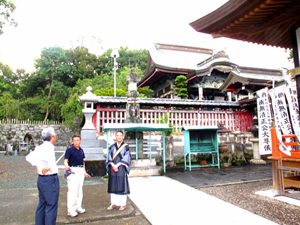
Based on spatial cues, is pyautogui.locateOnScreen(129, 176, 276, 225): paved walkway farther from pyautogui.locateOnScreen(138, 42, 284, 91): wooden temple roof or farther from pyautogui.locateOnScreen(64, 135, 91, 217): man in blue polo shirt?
pyautogui.locateOnScreen(138, 42, 284, 91): wooden temple roof

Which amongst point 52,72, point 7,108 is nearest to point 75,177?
point 7,108

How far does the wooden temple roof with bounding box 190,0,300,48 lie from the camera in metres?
4.50

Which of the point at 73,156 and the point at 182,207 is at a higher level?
the point at 73,156

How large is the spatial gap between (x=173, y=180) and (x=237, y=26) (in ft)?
15.9

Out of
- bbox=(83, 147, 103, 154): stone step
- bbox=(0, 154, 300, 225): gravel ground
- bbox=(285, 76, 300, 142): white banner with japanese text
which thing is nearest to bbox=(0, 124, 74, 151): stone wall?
bbox=(83, 147, 103, 154): stone step

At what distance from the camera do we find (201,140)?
28.5 ft

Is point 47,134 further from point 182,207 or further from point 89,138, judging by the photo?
point 89,138

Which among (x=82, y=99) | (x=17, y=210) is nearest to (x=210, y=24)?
(x=17, y=210)

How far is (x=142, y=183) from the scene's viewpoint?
604 centimetres

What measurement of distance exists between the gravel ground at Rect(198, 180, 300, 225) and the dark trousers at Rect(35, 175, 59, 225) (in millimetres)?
3463

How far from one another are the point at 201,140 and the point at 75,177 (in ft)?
20.1

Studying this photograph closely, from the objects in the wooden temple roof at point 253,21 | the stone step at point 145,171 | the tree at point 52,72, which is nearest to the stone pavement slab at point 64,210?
the stone step at point 145,171

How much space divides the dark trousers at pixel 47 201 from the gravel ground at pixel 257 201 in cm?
346

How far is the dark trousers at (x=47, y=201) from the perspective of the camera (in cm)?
281
